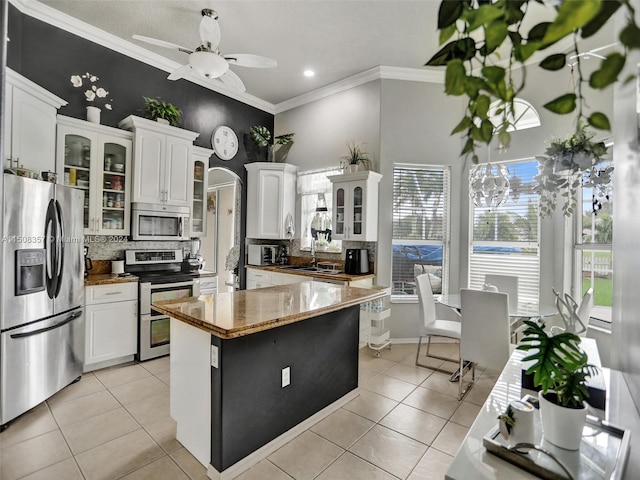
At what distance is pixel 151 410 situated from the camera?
107 inches

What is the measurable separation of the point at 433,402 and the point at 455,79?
306cm

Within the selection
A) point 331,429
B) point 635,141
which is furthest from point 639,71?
point 331,429

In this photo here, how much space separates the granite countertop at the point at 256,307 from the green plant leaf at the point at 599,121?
1.65m

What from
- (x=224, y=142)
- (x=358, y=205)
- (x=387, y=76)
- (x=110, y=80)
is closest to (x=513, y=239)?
(x=358, y=205)

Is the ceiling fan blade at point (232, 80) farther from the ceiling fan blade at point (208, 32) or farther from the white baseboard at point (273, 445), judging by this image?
the white baseboard at point (273, 445)

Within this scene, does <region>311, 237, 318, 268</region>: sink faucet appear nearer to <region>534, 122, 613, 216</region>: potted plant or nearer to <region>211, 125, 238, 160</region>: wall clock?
<region>211, 125, 238, 160</region>: wall clock

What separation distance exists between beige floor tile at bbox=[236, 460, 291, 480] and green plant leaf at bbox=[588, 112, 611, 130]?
228cm

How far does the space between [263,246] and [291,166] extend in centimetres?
132

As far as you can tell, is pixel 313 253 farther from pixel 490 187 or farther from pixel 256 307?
pixel 256 307

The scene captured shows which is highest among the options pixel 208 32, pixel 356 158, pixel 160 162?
pixel 208 32

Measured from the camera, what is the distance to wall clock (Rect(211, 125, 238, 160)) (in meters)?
4.92

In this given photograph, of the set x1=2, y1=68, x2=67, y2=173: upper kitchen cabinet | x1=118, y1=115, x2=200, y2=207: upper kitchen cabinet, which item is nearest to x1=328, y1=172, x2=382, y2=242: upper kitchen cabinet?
x1=118, y1=115, x2=200, y2=207: upper kitchen cabinet

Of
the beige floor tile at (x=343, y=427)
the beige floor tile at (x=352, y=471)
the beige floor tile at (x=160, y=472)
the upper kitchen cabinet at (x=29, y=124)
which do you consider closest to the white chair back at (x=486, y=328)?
the beige floor tile at (x=343, y=427)

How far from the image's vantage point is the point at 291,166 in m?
5.28
